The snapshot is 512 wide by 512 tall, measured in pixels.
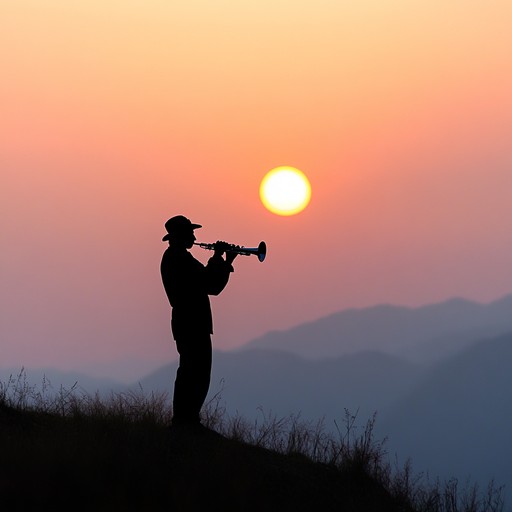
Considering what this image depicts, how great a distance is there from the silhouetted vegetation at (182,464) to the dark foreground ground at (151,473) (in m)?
0.01

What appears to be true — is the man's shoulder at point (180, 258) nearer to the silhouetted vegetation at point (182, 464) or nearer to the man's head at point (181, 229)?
the man's head at point (181, 229)

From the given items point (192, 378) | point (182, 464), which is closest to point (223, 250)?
point (192, 378)

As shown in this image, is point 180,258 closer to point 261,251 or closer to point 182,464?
point 261,251

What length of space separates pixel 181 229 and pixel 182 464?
2.98 meters

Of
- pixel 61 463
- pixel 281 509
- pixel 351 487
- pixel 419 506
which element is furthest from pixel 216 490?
pixel 419 506

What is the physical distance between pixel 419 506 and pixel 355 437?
1.11m

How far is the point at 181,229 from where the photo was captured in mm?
13477

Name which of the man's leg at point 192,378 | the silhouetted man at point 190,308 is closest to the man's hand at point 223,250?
the silhouetted man at point 190,308

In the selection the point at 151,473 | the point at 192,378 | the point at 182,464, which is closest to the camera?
the point at 151,473

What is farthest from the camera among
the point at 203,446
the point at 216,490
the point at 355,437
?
the point at 355,437

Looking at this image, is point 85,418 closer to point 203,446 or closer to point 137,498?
point 203,446

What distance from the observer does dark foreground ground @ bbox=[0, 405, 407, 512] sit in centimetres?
1050

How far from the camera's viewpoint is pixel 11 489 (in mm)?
10328

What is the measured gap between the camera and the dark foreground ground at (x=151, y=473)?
1050 cm
